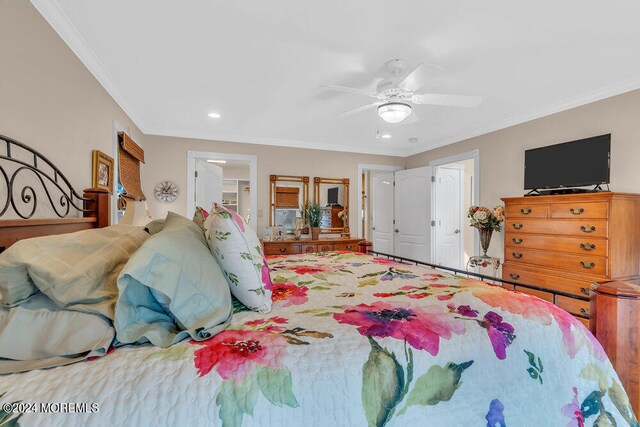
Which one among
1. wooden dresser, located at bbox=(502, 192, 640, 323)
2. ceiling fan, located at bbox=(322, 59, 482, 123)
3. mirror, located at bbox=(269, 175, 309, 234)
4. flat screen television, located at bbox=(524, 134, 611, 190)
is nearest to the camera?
ceiling fan, located at bbox=(322, 59, 482, 123)

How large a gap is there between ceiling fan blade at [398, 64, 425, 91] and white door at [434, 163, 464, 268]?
9.30ft

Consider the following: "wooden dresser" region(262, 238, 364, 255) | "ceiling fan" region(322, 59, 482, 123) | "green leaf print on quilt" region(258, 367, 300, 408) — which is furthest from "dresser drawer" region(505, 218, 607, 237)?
"green leaf print on quilt" region(258, 367, 300, 408)

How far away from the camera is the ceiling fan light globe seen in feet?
8.18

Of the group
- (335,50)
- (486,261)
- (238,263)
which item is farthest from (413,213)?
(238,263)

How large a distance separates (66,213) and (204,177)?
9.08 ft

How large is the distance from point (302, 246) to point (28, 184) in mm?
3153

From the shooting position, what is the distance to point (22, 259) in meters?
0.80

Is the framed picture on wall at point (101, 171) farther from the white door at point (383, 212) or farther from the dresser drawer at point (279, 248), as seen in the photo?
the white door at point (383, 212)

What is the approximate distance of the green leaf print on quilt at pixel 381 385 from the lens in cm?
79

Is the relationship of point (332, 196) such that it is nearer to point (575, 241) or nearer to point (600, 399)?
point (575, 241)

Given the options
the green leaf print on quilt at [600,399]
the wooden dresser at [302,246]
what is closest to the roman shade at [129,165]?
the wooden dresser at [302,246]

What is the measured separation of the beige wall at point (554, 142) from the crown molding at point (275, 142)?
0.96 meters

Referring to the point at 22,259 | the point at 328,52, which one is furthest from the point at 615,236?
the point at 22,259

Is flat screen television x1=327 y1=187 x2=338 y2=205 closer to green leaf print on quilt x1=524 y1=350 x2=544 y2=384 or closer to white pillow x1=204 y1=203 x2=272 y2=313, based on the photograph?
white pillow x1=204 y1=203 x2=272 y2=313
